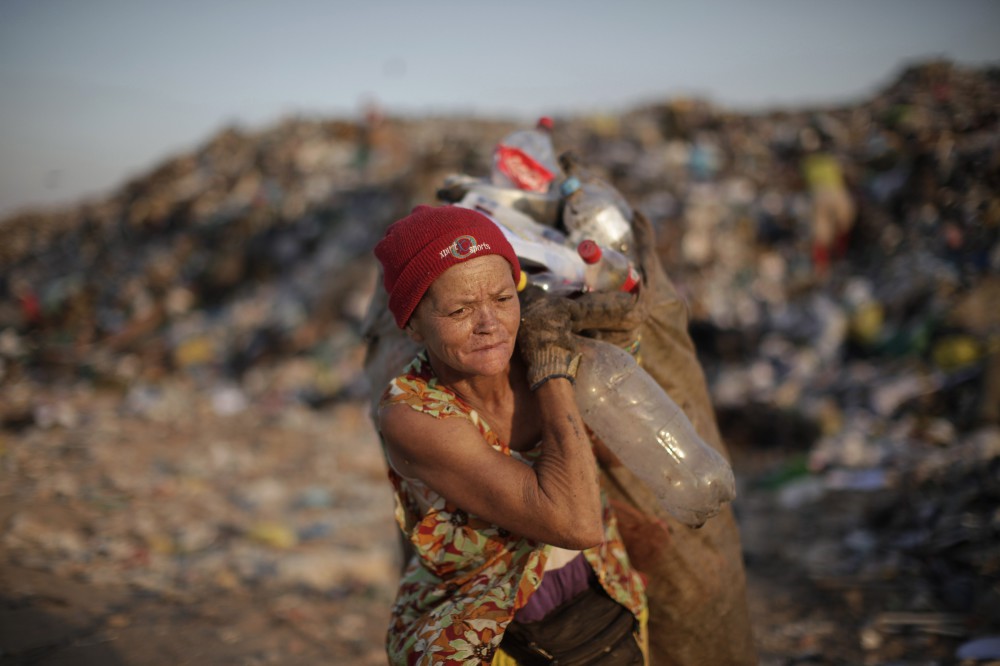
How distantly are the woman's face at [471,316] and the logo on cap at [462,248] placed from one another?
0.02 metres

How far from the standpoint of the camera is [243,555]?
371cm

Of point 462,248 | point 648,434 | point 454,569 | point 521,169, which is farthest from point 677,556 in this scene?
point 521,169

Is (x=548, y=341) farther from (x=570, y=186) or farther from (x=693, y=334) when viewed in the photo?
(x=693, y=334)

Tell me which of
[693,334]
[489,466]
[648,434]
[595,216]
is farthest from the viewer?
[693,334]

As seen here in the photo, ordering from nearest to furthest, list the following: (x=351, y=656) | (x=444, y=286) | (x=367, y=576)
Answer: (x=444, y=286)
(x=351, y=656)
(x=367, y=576)

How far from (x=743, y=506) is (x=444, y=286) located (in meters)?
3.32

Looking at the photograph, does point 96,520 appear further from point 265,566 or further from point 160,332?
point 160,332

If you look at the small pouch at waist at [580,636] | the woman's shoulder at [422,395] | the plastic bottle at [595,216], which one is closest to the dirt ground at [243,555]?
the small pouch at waist at [580,636]

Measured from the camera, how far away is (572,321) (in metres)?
1.49

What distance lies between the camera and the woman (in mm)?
1343

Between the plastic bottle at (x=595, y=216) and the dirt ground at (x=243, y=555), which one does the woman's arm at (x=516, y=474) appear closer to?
the plastic bottle at (x=595, y=216)

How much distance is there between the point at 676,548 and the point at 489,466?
0.75 m

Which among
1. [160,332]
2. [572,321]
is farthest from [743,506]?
[160,332]

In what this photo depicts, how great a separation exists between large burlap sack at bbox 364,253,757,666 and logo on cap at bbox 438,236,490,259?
486 millimetres
